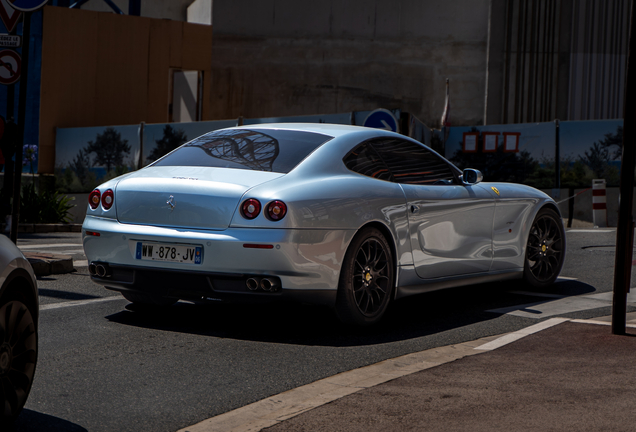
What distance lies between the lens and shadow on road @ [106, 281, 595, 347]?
217 inches

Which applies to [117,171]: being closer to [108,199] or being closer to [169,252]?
[108,199]

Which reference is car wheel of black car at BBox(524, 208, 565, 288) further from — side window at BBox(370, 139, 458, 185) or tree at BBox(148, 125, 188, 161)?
tree at BBox(148, 125, 188, 161)

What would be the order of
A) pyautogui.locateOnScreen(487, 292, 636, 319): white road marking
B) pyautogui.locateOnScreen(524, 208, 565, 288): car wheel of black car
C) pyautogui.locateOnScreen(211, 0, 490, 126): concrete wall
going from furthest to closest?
1. pyautogui.locateOnScreen(211, 0, 490, 126): concrete wall
2. pyautogui.locateOnScreen(524, 208, 565, 288): car wheel of black car
3. pyautogui.locateOnScreen(487, 292, 636, 319): white road marking

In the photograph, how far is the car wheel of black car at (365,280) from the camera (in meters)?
5.52

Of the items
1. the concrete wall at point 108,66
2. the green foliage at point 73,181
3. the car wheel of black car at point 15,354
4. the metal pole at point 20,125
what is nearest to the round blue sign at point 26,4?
the metal pole at point 20,125

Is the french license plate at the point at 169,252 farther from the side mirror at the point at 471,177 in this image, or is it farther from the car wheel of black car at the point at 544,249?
the car wheel of black car at the point at 544,249

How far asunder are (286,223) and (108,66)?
2023 cm

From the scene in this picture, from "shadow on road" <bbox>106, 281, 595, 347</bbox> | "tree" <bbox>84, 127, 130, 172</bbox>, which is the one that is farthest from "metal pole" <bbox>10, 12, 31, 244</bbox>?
"tree" <bbox>84, 127, 130, 172</bbox>

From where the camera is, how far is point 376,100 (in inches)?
1178

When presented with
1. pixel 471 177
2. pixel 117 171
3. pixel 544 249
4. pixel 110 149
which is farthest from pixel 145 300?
pixel 110 149

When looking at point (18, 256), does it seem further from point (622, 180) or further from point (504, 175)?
point (504, 175)

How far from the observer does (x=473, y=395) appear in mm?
4070

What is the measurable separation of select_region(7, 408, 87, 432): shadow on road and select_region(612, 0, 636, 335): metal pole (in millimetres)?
3641

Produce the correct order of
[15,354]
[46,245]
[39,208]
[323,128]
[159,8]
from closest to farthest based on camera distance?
[15,354], [323,128], [46,245], [39,208], [159,8]
